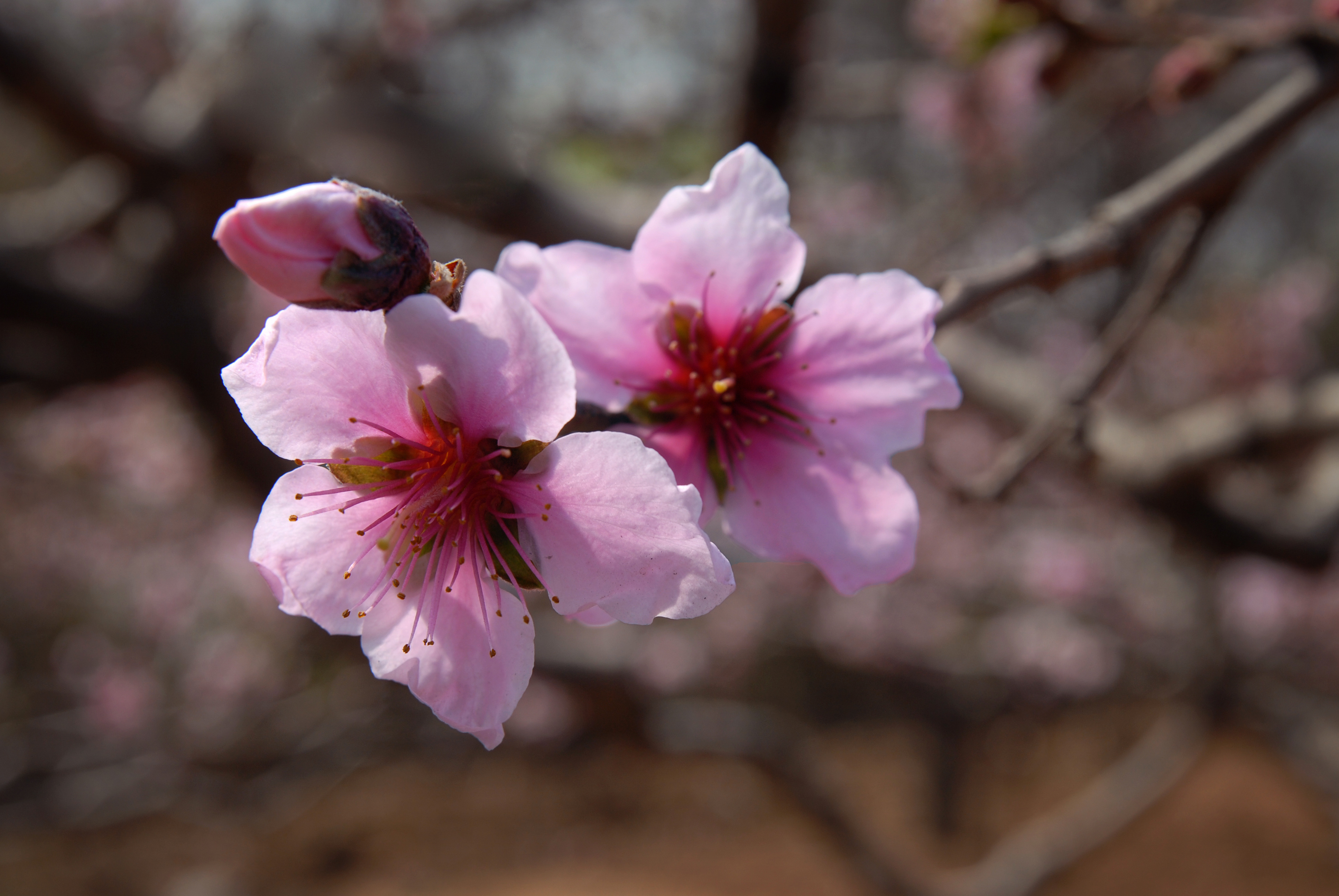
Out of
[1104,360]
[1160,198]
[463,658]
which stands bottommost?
[463,658]

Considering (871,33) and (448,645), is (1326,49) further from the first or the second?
(871,33)

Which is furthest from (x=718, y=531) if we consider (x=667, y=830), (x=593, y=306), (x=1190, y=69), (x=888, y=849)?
(x=667, y=830)

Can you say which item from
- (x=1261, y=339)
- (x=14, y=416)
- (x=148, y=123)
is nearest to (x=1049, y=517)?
(x=1261, y=339)

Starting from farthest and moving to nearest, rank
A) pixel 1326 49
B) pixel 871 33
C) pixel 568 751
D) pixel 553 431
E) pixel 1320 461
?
pixel 568 751, pixel 871 33, pixel 1320 461, pixel 1326 49, pixel 553 431

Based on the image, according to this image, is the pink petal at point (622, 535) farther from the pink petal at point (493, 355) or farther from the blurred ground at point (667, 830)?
the blurred ground at point (667, 830)

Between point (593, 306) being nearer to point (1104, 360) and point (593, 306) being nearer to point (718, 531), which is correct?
point (718, 531)

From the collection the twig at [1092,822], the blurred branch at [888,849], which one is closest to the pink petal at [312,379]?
the blurred branch at [888,849]

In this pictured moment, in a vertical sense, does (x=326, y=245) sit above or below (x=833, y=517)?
above
